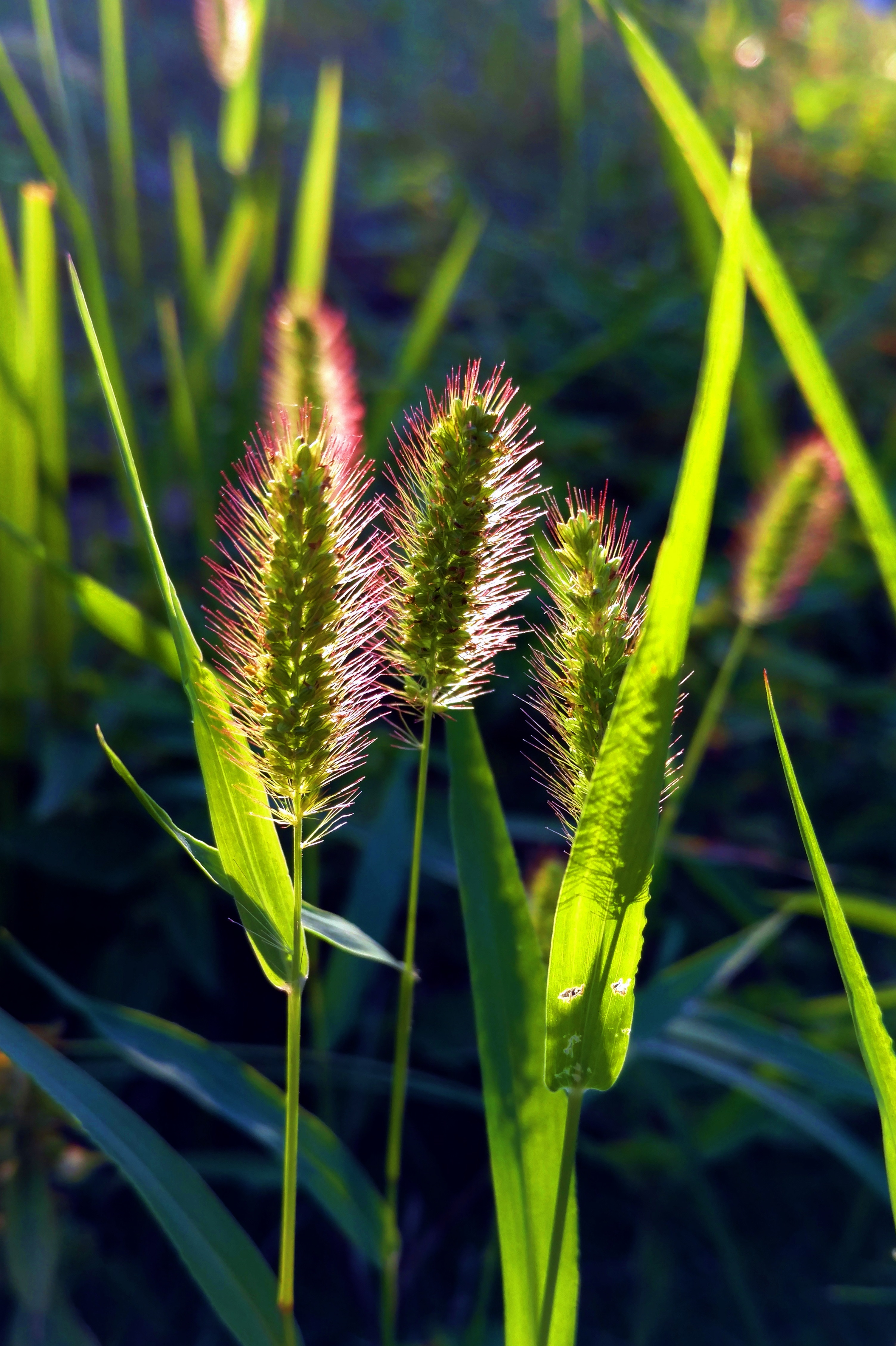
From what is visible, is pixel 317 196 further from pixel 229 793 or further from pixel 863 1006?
pixel 863 1006

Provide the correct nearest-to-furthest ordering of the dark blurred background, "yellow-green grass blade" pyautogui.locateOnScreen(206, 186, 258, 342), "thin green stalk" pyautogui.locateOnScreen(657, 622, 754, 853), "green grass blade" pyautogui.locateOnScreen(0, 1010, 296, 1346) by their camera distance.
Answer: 1. "green grass blade" pyautogui.locateOnScreen(0, 1010, 296, 1346)
2. "thin green stalk" pyautogui.locateOnScreen(657, 622, 754, 853)
3. the dark blurred background
4. "yellow-green grass blade" pyautogui.locateOnScreen(206, 186, 258, 342)

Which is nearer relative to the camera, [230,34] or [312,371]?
[312,371]

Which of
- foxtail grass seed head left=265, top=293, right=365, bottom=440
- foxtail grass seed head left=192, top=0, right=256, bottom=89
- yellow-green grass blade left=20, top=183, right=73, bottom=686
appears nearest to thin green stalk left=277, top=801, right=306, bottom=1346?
foxtail grass seed head left=265, top=293, right=365, bottom=440

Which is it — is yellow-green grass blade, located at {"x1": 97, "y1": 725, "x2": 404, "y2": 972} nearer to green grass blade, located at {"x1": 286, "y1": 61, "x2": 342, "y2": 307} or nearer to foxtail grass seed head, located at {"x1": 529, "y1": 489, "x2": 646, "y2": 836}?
foxtail grass seed head, located at {"x1": 529, "y1": 489, "x2": 646, "y2": 836}

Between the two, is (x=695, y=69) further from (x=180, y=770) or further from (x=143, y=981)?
(x=143, y=981)

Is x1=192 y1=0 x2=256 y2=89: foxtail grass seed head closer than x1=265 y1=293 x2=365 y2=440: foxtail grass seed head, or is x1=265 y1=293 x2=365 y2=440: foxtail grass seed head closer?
x1=265 y1=293 x2=365 y2=440: foxtail grass seed head

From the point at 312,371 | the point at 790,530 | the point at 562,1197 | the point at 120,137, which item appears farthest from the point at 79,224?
the point at 562,1197

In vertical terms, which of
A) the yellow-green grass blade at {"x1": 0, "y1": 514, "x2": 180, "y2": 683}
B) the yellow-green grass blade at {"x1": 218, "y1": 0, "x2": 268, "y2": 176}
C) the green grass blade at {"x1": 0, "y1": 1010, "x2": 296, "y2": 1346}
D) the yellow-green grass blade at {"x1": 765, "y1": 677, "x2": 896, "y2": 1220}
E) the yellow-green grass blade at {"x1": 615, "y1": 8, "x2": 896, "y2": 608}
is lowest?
the green grass blade at {"x1": 0, "y1": 1010, "x2": 296, "y2": 1346}
